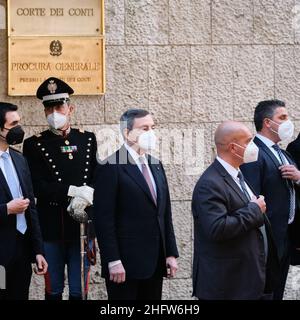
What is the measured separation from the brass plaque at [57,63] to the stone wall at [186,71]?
0.08m

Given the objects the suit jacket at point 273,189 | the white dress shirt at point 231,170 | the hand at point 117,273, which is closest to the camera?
the white dress shirt at point 231,170

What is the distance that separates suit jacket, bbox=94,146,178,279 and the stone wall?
6.22ft

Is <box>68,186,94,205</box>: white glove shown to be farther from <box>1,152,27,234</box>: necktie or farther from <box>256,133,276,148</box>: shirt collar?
<box>256,133,276,148</box>: shirt collar

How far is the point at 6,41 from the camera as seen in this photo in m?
8.41

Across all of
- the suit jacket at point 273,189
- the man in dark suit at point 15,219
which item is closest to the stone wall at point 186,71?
the suit jacket at point 273,189

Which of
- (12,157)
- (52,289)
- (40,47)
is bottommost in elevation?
(52,289)

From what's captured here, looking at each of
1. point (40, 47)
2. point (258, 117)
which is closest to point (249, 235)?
point (258, 117)

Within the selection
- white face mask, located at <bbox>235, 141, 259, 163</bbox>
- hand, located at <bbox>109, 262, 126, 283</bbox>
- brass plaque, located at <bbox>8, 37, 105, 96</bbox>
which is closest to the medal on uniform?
hand, located at <bbox>109, 262, 126, 283</bbox>

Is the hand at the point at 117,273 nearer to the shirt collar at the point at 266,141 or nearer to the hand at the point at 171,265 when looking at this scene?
the hand at the point at 171,265

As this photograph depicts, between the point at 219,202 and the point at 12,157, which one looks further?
the point at 12,157

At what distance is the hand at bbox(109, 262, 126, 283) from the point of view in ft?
21.2

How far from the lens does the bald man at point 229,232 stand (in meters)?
5.78
